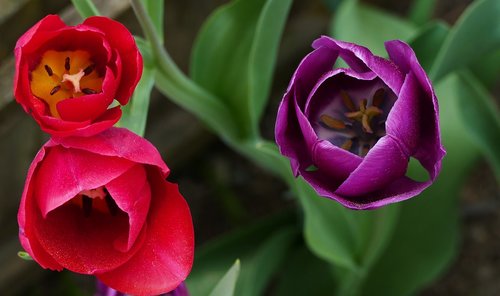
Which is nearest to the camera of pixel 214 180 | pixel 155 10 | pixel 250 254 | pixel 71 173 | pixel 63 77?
pixel 71 173

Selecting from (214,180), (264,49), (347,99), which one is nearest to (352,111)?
(347,99)

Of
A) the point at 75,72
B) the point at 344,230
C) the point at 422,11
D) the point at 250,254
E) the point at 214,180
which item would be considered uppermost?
the point at 75,72

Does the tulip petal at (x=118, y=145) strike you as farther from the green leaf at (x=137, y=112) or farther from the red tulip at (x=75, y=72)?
the green leaf at (x=137, y=112)

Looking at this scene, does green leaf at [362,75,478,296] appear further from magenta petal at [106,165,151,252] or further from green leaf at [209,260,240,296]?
magenta petal at [106,165,151,252]

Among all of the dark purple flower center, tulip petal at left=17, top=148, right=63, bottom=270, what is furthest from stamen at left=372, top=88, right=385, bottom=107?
tulip petal at left=17, top=148, right=63, bottom=270

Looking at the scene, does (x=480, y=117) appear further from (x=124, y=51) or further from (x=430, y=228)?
(x=124, y=51)

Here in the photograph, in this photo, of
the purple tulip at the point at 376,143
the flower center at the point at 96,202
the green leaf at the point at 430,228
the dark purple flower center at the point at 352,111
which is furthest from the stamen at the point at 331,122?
the green leaf at the point at 430,228

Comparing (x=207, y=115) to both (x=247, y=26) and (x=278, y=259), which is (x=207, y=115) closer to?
(x=247, y=26)

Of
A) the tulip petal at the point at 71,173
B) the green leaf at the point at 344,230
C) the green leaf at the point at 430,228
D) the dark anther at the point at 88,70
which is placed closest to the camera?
the tulip petal at the point at 71,173
